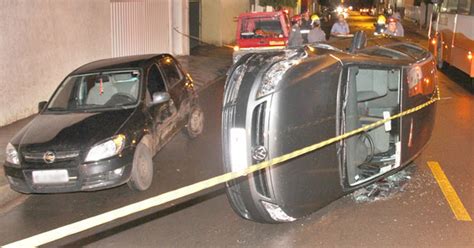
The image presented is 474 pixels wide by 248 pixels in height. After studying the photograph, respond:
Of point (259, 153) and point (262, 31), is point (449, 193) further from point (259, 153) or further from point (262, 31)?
point (262, 31)

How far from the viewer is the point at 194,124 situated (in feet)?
31.2

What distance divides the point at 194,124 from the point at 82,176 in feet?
11.2

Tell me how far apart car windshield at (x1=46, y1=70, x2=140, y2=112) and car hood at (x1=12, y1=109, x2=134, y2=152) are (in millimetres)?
323

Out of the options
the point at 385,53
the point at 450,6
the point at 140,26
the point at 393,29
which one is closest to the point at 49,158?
the point at 385,53

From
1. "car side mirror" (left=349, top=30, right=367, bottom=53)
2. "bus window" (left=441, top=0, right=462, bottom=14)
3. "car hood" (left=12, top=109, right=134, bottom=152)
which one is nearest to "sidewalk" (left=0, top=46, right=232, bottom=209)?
"car hood" (left=12, top=109, right=134, bottom=152)

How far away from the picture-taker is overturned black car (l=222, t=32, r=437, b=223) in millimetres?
4930

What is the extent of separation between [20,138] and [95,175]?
118 cm

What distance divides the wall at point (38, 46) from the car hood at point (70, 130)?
12.5 feet

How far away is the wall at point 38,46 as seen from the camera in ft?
34.4

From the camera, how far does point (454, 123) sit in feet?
33.6

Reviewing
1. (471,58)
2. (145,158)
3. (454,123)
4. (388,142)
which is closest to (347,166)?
(388,142)

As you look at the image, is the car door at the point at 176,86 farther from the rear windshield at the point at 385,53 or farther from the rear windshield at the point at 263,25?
the rear windshield at the point at 263,25

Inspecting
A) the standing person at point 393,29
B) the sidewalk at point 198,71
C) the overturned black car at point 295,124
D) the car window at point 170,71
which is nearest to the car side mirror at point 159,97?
the car window at point 170,71

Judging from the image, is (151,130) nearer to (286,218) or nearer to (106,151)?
(106,151)
